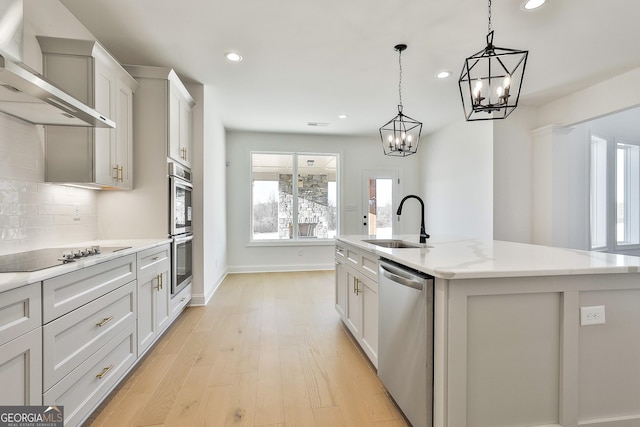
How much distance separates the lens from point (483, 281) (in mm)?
1321

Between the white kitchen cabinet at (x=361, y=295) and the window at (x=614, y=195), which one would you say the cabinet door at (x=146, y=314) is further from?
the window at (x=614, y=195)

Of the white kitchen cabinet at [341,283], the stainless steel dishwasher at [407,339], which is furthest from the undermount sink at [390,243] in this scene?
the stainless steel dishwasher at [407,339]

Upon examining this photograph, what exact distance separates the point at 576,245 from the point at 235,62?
5.17 m

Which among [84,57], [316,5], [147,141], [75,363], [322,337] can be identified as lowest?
[322,337]

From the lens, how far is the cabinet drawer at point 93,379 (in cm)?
138

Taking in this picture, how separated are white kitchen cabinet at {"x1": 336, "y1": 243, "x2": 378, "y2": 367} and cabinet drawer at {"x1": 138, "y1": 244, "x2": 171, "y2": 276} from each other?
5.47 feet

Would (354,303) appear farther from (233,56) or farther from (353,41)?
(233,56)

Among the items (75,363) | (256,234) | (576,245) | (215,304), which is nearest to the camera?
(75,363)

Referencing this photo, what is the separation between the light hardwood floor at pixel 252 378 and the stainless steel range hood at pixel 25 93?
1.75 meters

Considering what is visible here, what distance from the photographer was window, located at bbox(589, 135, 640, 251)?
4.58 metres

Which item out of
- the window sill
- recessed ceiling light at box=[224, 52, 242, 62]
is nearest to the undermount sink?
recessed ceiling light at box=[224, 52, 242, 62]

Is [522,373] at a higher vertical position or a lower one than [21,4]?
lower

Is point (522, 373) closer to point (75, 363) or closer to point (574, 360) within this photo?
point (574, 360)

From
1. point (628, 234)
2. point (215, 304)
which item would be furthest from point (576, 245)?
point (215, 304)
